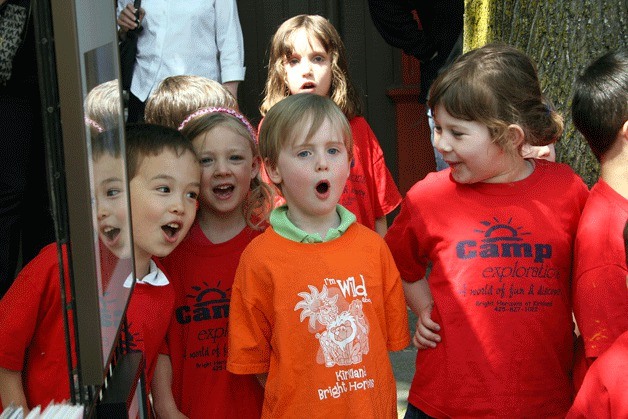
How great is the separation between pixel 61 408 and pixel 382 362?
4.21ft

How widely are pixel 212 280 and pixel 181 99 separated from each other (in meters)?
0.95

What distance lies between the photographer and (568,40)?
3432 mm

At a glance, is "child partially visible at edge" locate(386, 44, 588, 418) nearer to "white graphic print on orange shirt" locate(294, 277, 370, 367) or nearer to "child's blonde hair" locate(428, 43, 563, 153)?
"child's blonde hair" locate(428, 43, 563, 153)

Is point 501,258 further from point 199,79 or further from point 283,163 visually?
point 199,79

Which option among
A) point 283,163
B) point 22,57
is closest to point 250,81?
point 22,57

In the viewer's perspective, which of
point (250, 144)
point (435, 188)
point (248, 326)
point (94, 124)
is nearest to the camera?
point (94, 124)

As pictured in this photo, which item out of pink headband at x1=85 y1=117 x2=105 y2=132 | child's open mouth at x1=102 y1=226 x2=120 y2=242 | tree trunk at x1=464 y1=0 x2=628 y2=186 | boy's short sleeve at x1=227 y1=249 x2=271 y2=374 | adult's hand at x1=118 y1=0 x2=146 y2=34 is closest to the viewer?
pink headband at x1=85 y1=117 x2=105 y2=132

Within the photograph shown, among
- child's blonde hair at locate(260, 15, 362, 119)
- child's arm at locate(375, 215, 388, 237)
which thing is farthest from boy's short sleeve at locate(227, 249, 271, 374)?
child's blonde hair at locate(260, 15, 362, 119)

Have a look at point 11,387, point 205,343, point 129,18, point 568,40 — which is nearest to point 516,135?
point 568,40

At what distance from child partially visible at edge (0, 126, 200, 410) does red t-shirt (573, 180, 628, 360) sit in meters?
1.14

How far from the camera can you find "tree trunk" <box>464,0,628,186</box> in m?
3.38

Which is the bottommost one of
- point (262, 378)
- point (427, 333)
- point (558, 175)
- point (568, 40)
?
point (262, 378)

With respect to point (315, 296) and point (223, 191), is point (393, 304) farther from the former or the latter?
point (223, 191)

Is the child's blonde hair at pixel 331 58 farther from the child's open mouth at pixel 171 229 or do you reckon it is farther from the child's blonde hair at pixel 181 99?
the child's open mouth at pixel 171 229
